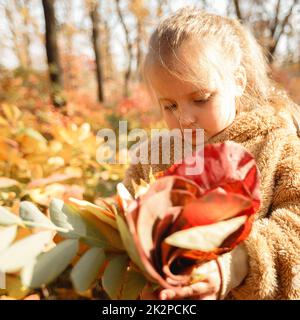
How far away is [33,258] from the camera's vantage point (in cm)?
47

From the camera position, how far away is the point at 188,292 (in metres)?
0.58

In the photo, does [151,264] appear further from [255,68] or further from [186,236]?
[255,68]

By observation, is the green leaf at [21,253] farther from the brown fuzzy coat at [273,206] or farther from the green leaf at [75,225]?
the brown fuzzy coat at [273,206]

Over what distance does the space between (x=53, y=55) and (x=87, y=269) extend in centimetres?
568

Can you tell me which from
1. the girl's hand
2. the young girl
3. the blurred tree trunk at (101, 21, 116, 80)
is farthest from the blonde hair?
the blurred tree trunk at (101, 21, 116, 80)

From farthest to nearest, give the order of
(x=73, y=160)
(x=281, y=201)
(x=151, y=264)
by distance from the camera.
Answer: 1. (x=73, y=160)
2. (x=281, y=201)
3. (x=151, y=264)

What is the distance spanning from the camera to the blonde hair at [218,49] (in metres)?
1.04

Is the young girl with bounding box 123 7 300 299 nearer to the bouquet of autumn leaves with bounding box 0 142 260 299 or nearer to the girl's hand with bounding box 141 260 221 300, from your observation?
the girl's hand with bounding box 141 260 221 300

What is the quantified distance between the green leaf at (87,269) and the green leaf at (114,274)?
0.02 meters

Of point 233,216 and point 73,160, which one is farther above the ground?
point 233,216

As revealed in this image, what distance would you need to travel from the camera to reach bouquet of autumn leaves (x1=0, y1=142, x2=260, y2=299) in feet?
1.42
